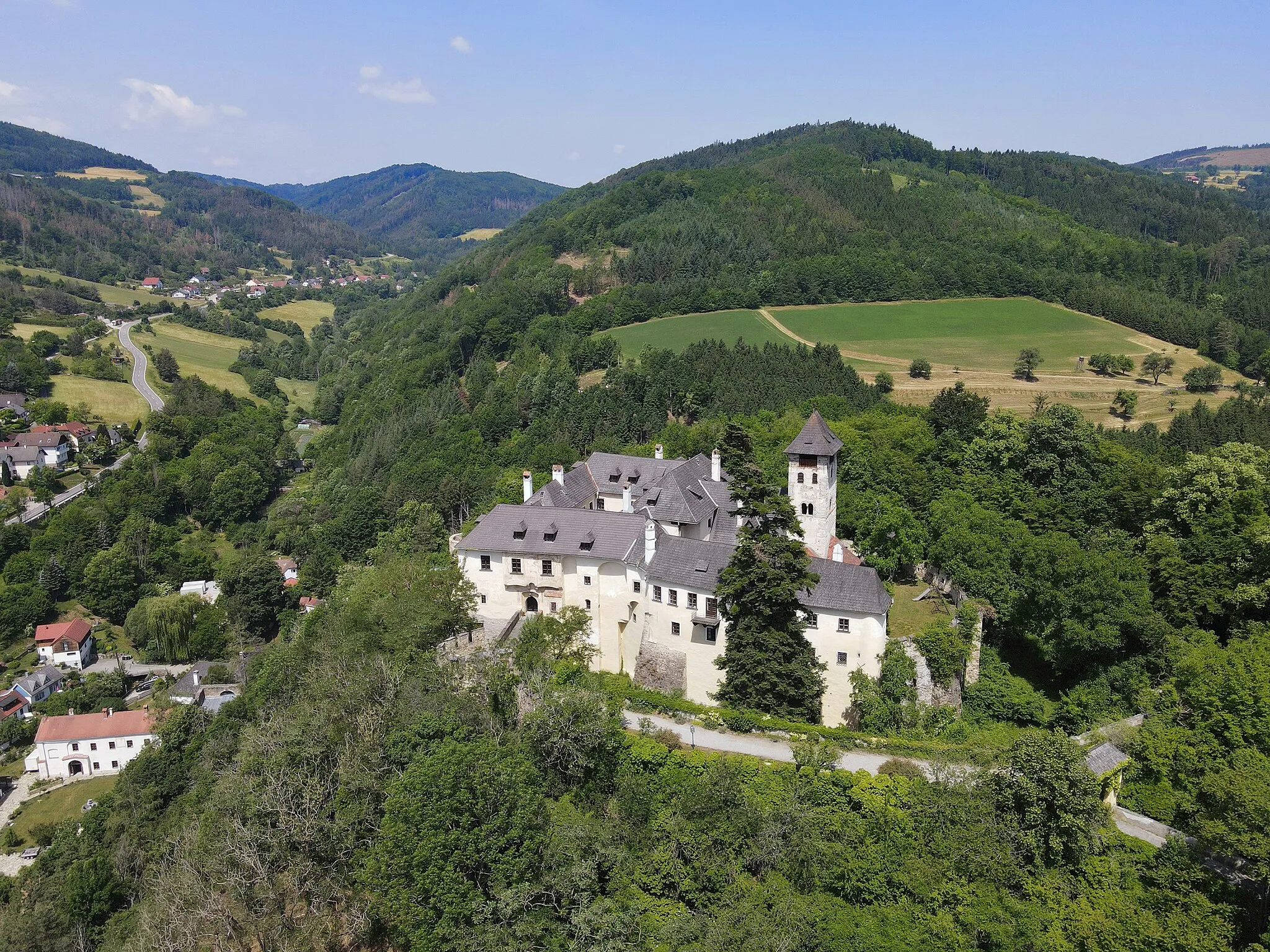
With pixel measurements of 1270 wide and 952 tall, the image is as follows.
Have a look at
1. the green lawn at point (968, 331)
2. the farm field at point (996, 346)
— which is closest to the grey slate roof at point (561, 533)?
the farm field at point (996, 346)

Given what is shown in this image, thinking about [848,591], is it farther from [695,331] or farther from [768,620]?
[695,331]

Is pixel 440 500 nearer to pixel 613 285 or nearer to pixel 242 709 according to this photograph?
pixel 242 709

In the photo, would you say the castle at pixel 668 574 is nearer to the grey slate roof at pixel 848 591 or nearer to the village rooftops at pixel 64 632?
the grey slate roof at pixel 848 591

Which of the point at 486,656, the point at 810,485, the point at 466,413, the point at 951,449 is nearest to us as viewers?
the point at 486,656

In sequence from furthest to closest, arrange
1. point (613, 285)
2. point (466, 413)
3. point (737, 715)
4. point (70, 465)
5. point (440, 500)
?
point (613, 285) < point (70, 465) < point (466, 413) < point (440, 500) < point (737, 715)

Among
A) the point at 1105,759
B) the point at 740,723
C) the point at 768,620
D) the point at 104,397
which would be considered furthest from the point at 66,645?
the point at 1105,759

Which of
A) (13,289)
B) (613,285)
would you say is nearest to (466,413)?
(613,285)

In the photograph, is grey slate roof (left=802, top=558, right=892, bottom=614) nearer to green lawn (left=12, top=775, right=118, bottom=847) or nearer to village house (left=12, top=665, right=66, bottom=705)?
green lawn (left=12, top=775, right=118, bottom=847)
